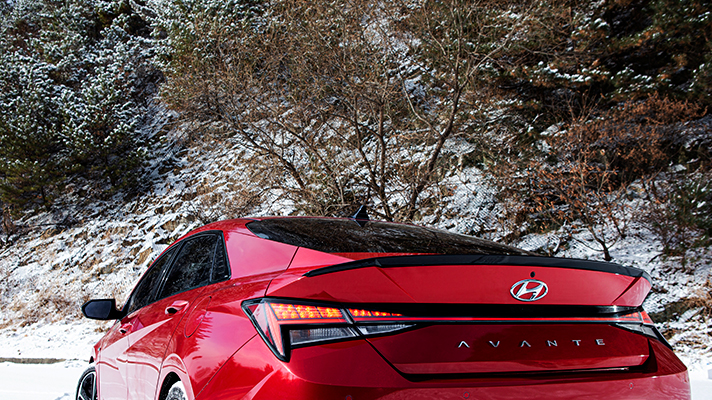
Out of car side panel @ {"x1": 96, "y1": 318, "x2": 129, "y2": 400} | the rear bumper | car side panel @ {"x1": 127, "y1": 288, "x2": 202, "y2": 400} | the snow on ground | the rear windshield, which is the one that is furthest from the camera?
the snow on ground

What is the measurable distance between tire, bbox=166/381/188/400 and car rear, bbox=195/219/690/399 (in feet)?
1.18

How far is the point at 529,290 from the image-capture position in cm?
144

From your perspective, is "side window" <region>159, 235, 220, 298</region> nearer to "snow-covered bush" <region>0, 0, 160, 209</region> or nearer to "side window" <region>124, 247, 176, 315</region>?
"side window" <region>124, 247, 176, 315</region>

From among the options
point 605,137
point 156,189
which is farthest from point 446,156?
point 156,189


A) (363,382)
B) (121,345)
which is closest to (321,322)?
(363,382)

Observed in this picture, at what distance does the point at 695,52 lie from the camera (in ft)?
27.0

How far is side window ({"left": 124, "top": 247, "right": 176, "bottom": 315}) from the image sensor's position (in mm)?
2821

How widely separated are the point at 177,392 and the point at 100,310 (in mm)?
1661

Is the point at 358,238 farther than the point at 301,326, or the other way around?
the point at 358,238

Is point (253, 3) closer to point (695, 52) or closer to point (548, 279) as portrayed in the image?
point (695, 52)

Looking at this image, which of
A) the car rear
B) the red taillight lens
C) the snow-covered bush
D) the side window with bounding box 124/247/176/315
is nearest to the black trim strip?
the car rear

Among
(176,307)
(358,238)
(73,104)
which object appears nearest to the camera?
(358,238)

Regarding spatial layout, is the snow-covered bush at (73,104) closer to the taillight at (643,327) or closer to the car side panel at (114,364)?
the car side panel at (114,364)

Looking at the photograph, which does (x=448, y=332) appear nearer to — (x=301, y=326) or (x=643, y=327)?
(x=301, y=326)
